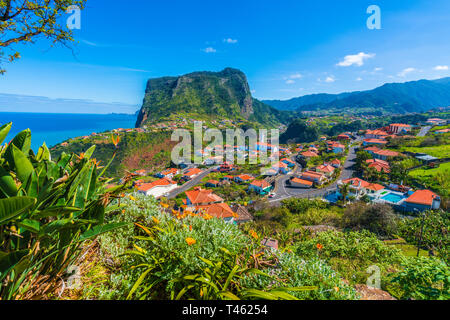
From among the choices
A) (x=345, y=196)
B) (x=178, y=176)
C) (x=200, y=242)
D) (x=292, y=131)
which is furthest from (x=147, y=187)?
(x=292, y=131)

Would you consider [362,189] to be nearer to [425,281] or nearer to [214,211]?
[214,211]

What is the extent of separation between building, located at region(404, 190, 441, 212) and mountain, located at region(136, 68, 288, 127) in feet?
256

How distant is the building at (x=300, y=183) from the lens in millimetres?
30686

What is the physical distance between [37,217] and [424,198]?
29070 millimetres

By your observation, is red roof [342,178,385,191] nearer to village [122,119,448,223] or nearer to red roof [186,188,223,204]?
village [122,119,448,223]

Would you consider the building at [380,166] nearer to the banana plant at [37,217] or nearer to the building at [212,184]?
the building at [212,184]

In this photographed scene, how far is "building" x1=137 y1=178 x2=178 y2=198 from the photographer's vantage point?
102 ft

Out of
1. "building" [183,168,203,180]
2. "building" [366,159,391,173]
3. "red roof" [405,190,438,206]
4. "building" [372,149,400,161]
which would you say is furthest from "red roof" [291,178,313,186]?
"building" [183,168,203,180]

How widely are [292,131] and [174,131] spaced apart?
178ft

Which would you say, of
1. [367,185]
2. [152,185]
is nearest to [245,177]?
[152,185]

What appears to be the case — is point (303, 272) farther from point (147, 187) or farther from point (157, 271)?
point (147, 187)

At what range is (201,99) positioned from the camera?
109312 mm

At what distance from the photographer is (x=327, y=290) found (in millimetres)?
1181

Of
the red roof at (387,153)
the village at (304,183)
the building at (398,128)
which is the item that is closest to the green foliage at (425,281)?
the village at (304,183)
